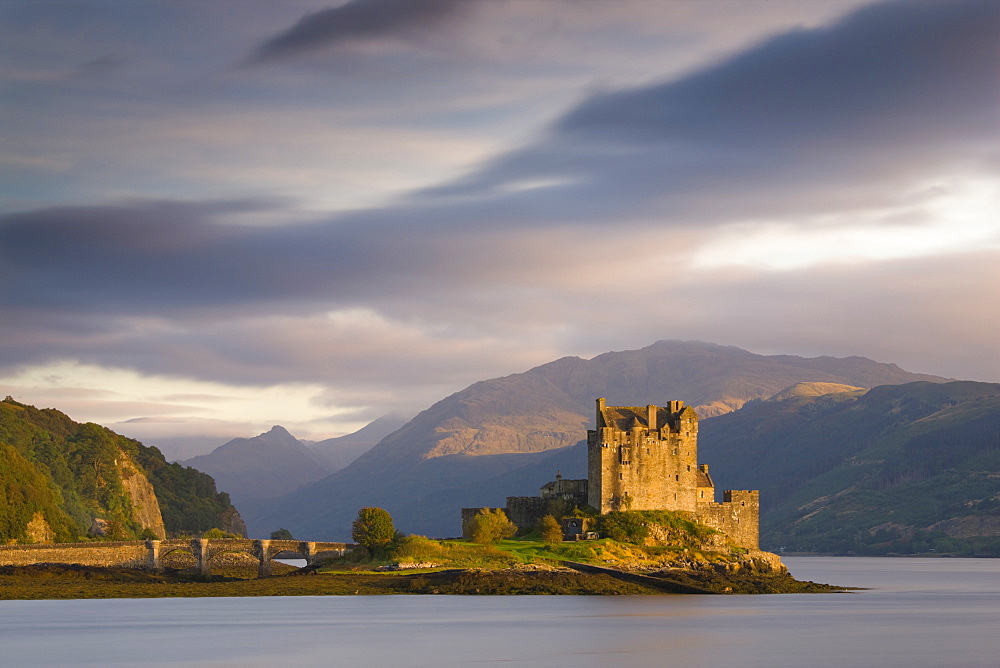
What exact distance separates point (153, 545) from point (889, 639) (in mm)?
72935

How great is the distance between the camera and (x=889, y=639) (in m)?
89.2

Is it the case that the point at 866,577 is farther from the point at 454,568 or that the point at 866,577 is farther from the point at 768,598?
the point at 454,568

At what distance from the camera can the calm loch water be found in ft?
252

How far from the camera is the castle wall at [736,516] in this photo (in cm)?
13625

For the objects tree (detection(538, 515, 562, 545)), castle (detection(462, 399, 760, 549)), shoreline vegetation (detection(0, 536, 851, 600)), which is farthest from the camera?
castle (detection(462, 399, 760, 549))

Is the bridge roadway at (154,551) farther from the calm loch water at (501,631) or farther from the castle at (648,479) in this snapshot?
the castle at (648,479)

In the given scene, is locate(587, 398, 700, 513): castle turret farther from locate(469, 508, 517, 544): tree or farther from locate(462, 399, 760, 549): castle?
locate(469, 508, 517, 544): tree

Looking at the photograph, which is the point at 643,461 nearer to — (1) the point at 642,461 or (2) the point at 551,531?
(1) the point at 642,461

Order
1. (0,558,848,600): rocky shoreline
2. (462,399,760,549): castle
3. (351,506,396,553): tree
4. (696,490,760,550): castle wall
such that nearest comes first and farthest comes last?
(0,558,848,600): rocky shoreline, (351,506,396,553): tree, (462,399,760,549): castle, (696,490,760,550): castle wall

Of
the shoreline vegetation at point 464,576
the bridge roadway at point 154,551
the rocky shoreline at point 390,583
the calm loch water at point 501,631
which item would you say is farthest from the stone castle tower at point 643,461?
the bridge roadway at point 154,551

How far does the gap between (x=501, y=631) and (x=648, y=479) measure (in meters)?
43.5

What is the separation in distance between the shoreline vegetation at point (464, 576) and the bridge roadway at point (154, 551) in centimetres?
116

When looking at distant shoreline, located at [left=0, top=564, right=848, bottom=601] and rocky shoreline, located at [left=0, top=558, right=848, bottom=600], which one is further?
rocky shoreline, located at [left=0, top=558, right=848, bottom=600]

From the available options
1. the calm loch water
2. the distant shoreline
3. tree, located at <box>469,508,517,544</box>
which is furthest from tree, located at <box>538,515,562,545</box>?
the distant shoreline
